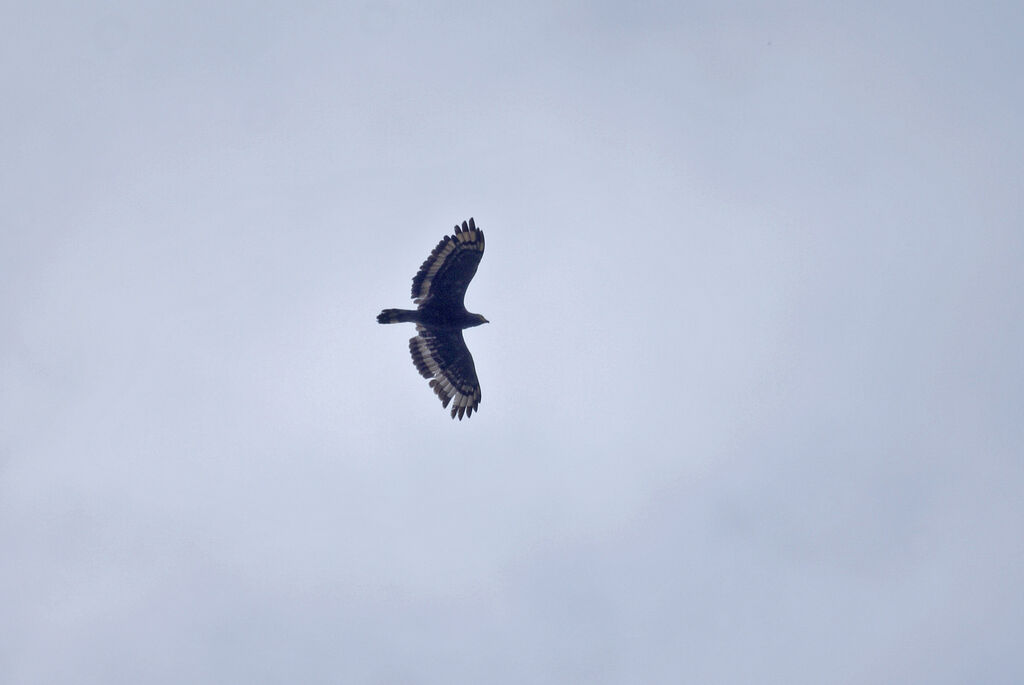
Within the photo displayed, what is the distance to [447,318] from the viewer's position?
34.5m

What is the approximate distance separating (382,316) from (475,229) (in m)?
3.76

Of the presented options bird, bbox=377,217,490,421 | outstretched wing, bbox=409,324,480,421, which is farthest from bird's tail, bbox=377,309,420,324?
outstretched wing, bbox=409,324,480,421

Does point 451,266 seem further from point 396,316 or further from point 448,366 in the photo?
point 448,366

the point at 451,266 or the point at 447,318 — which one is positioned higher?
the point at 451,266

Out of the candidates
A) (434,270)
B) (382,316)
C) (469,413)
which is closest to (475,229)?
(434,270)

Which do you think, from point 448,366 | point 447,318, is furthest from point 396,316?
point 448,366

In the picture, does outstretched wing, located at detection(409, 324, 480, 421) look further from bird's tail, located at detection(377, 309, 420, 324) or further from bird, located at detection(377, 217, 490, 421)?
bird's tail, located at detection(377, 309, 420, 324)

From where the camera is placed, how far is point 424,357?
35.3 m

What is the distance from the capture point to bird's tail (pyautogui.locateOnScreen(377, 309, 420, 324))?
3362cm

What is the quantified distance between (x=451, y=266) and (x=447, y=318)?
65.9 inches

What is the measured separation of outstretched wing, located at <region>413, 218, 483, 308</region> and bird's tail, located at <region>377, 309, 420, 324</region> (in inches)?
20.4

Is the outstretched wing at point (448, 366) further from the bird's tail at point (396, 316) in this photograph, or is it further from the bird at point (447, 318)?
the bird's tail at point (396, 316)

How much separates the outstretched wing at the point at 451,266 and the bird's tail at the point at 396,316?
1.70 ft

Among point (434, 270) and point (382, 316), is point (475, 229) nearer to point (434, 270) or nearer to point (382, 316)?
point (434, 270)
